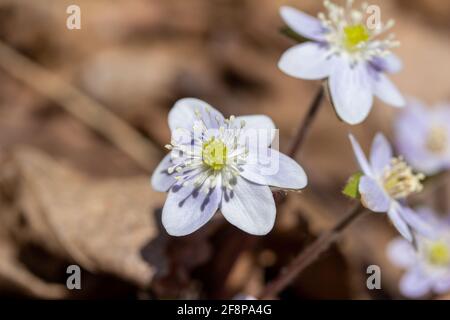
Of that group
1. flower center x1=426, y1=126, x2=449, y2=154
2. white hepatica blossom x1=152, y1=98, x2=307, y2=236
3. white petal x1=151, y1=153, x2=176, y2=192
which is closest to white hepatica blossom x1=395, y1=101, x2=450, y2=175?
flower center x1=426, y1=126, x2=449, y2=154

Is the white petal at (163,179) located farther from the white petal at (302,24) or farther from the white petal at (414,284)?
the white petal at (414,284)

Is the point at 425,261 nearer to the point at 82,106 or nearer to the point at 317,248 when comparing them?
the point at 317,248

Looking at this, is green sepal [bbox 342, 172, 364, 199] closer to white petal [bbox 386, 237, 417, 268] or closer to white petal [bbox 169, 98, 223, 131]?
white petal [bbox 169, 98, 223, 131]

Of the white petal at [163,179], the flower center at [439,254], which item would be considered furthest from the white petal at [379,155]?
the flower center at [439,254]

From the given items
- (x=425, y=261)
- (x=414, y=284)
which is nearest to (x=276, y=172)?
(x=414, y=284)

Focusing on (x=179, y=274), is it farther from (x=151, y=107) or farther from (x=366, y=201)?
(x=151, y=107)

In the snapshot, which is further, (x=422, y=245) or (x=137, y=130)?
(x=137, y=130)

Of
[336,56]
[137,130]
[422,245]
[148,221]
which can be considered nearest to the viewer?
[336,56]
